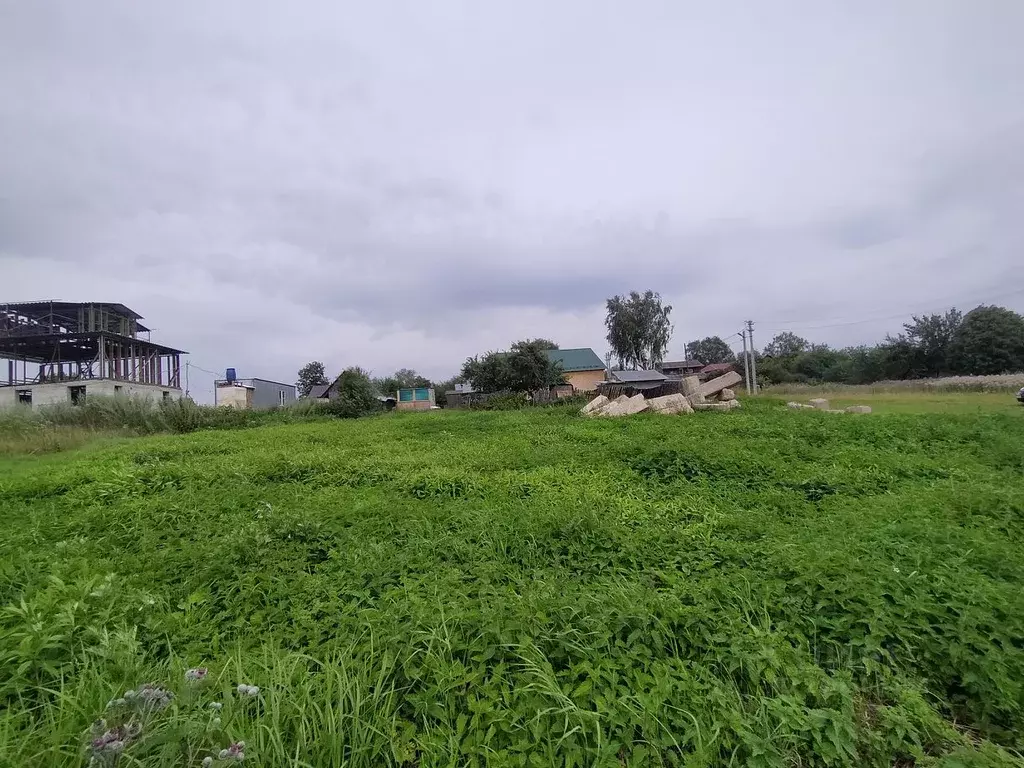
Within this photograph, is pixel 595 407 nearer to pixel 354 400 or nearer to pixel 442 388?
pixel 354 400

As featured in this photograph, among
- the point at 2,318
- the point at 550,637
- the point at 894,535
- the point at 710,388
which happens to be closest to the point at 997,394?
the point at 710,388

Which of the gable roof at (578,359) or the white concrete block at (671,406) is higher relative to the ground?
the gable roof at (578,359)

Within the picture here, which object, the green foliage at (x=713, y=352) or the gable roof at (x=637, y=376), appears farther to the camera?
the green foliage at (x=713, y=352)

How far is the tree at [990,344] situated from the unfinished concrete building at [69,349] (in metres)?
52.3

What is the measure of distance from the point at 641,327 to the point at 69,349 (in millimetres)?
39603

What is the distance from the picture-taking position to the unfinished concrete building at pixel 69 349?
905 inches

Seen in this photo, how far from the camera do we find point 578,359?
39.1 m

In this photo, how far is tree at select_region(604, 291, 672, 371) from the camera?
40.0 metres

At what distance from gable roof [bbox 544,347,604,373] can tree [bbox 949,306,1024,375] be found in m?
26.3

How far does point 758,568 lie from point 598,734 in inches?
76.1

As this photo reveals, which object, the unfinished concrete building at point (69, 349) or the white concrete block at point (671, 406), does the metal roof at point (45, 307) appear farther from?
the white concrete block at point (671, 406)

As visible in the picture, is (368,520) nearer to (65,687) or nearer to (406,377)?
(65,687)

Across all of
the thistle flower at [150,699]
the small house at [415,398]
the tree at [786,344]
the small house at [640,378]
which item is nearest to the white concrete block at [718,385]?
the small house at [640,378]

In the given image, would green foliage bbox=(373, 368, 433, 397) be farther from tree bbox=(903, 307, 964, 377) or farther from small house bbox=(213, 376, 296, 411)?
tree bbox=(903, 307, 964, 377)
